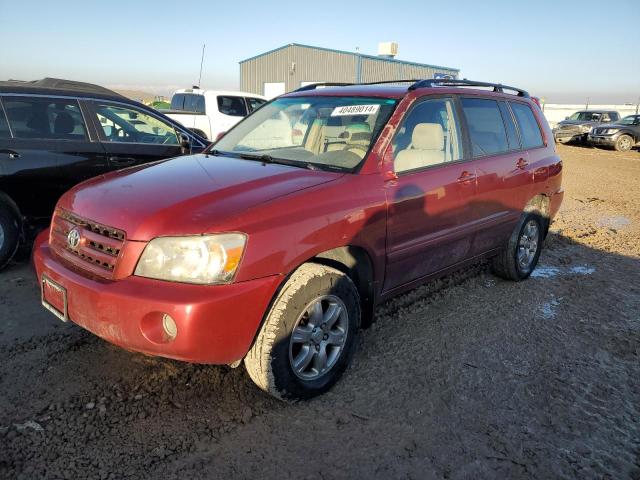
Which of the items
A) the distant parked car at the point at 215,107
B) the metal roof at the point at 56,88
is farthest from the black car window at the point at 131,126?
the distant parked car at the point at 215,107

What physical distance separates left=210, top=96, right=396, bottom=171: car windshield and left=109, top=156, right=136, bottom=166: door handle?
169 cm

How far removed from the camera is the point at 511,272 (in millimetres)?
4777

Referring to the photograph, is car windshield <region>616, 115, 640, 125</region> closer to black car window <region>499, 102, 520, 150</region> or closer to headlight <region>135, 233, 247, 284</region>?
black car window <region>499, 102, 520, 150</region>

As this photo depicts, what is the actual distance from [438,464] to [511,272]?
2.81 meters

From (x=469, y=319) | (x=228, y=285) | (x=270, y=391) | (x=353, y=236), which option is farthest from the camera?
(x=469, y=319)

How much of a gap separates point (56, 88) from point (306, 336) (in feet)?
13.3

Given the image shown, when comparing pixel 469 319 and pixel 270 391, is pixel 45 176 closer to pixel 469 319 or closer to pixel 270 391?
pixel 270 391

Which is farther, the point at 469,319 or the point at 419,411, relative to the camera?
the point at 469,319

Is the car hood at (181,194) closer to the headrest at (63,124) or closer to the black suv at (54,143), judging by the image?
the black suv at (54,143)

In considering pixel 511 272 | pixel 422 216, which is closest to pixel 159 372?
pixel 422 216

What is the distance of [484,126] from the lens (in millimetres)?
4176

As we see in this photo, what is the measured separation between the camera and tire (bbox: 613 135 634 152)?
70.7 ft

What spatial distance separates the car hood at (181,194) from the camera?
2463mm

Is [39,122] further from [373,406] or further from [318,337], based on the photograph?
[373,406]
